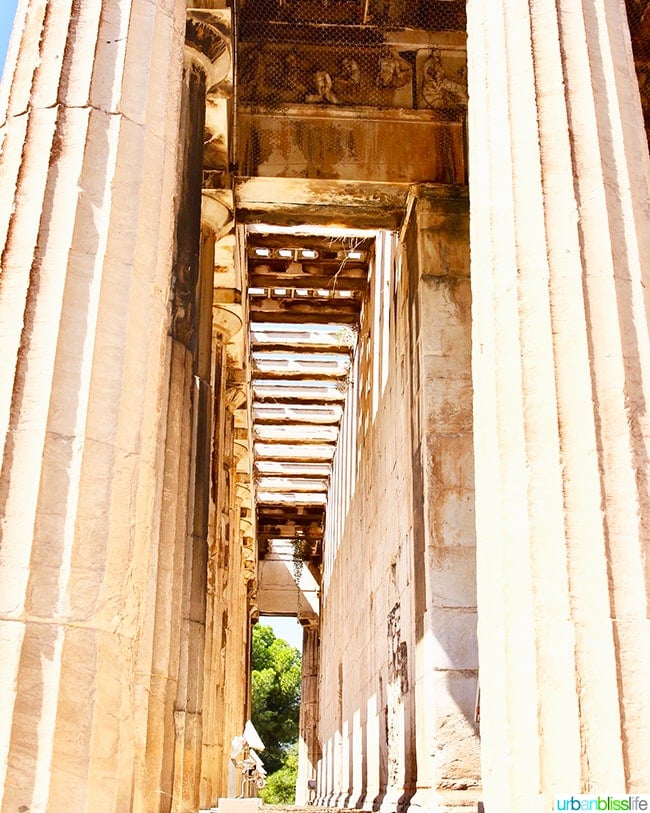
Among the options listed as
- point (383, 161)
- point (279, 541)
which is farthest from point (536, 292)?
point (279, 541)

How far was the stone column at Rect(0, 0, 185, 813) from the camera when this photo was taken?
4.91 metres

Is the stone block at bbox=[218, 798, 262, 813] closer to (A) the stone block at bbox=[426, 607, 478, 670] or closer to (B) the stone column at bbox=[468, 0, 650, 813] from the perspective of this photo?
(A) the stone block at bbox=[426, 607, 478, 670]

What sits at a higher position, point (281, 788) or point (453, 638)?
point (453, 638)

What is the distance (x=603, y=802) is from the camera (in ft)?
16.9

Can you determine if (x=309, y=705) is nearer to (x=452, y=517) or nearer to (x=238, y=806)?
(x=238, y=806)

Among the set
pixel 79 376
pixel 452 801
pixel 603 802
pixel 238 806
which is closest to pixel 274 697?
pixel 238 806

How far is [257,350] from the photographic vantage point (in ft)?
82.1

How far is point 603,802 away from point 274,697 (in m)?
60.8

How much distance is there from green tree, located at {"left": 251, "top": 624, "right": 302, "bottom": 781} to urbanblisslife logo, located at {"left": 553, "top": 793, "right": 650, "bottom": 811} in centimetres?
5816

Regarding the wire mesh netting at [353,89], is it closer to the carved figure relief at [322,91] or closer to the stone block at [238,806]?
the carved figure relief at [322,91]

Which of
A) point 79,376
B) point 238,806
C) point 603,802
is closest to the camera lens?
point 603,802

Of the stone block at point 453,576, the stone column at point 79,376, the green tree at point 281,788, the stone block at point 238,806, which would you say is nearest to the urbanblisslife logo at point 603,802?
the stone column at point 79,376

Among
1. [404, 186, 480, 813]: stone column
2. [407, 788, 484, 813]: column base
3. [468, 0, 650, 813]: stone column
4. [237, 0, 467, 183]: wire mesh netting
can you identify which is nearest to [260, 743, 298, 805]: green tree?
[404, 186, 480, 813]: stone column

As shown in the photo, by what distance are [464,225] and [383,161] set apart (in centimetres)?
152
